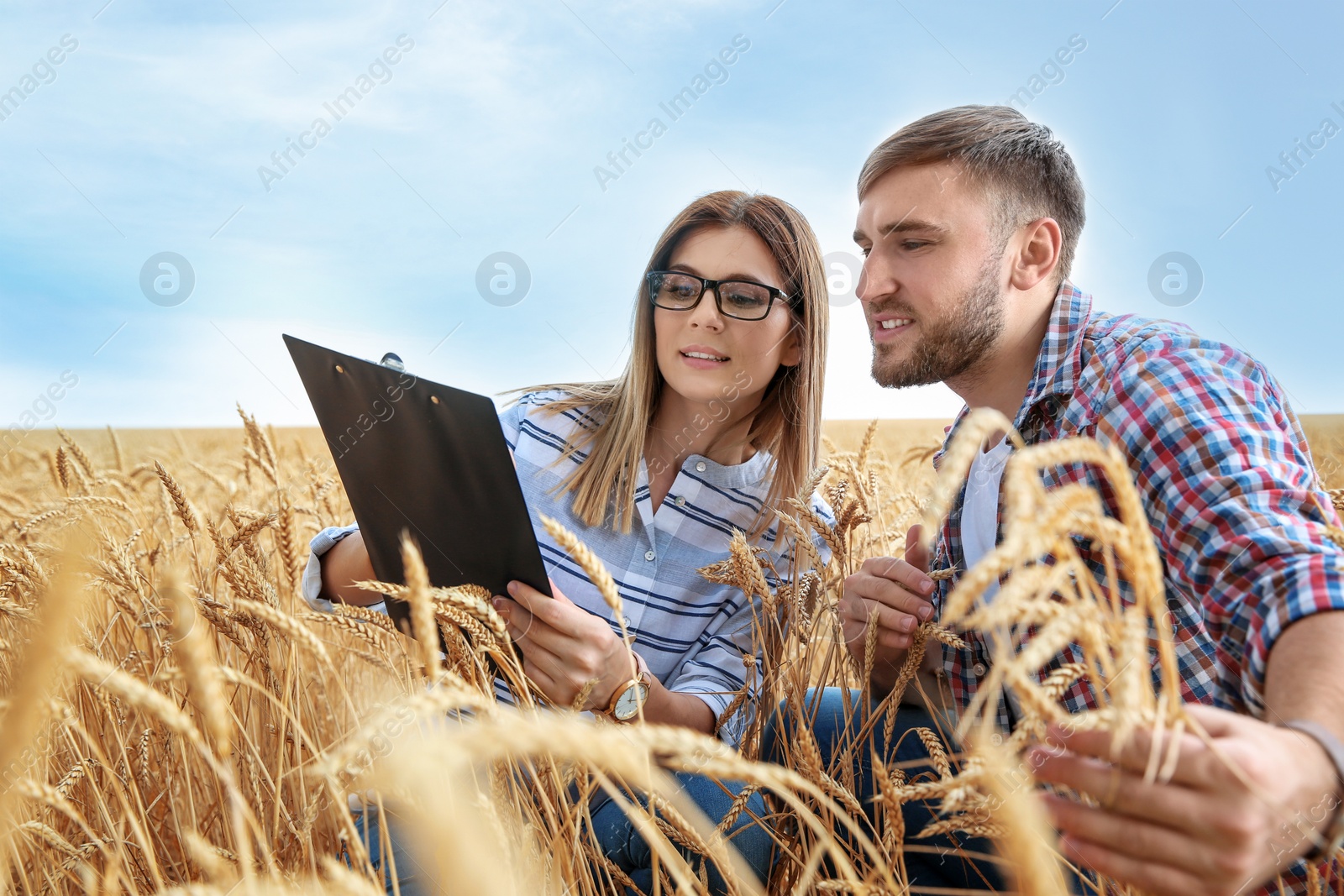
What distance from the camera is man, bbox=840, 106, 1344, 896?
2.16 feet

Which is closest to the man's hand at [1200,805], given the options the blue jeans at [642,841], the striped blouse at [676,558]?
the blue jeans at [642,841]

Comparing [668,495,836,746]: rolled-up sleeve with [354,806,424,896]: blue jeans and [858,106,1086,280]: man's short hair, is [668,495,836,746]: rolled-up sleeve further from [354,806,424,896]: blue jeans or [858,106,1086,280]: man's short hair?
[858,106,1086,280]: man's short hair

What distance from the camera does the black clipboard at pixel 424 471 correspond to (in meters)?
1.26

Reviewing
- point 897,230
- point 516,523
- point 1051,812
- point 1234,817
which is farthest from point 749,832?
point 897,230

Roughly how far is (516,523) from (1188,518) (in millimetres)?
1014

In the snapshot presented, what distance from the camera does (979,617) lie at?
1.61 feet

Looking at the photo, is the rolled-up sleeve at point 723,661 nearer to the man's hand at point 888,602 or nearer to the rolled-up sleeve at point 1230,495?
the man's hand at point 888,602

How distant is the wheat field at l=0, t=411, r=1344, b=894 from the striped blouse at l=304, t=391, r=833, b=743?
0.68ft

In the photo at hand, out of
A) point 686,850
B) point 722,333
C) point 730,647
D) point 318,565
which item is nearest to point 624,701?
point 686,850

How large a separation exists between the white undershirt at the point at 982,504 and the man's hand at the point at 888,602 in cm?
25

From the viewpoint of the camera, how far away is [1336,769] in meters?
0.71

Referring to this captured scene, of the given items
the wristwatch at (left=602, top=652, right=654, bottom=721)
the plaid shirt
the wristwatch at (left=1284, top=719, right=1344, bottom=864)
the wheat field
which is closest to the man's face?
the plaid shirt

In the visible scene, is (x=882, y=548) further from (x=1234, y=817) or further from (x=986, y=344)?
(x=1234, y=817)

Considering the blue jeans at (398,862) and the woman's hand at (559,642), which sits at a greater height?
the woman's hand at (559,642)
